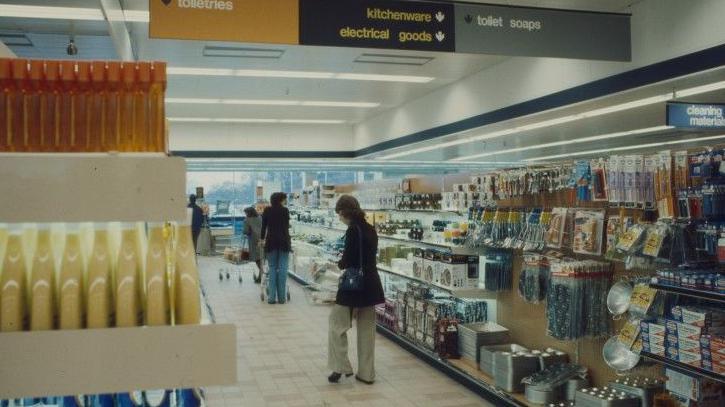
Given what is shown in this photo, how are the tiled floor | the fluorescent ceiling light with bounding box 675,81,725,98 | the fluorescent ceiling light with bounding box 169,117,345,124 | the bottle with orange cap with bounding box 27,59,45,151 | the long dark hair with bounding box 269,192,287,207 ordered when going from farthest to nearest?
the fluorescent ceiling light with bounding box 169,117,345,124 < the long dark hair with bounding box 269,192,287,207 < the fluorescent ceiling light with bounding box 675,81,725,98 < the tiled floor < the bottle with orange cap with bounding box 27,59,45,151

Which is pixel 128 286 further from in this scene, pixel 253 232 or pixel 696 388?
pixel 253 232

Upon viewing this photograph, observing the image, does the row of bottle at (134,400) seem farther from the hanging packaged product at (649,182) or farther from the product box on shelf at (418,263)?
the product box on shelf at (418,263)

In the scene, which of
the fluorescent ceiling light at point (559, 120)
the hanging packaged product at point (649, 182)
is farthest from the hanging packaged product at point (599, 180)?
the fluorescent ceiling light at point (559, 120)

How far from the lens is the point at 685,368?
3.80m

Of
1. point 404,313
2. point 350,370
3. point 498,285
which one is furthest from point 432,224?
point 350,370

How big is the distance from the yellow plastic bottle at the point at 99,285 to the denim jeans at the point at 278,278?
9.09m

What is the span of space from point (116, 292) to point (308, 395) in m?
4.44

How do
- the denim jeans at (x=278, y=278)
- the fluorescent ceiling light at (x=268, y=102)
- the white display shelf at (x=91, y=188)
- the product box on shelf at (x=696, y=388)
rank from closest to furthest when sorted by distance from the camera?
1. the white display shelf at (x=91, y=188)
2. the product box on shelf at (x=696, y=388)
3. the denim jeans at (x=278, y=278)
4. the fluorescent ceiling light at (x=268, y=102)

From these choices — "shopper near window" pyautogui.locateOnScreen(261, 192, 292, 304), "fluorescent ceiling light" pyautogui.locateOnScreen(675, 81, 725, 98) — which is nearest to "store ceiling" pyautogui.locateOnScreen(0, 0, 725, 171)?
"fluorescent ceiling light" pyautogui.locateOnScreen(675, 81, 725, 98)

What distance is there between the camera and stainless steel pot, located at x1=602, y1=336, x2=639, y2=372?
4.50 m

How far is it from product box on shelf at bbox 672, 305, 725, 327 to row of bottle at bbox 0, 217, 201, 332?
120 inches

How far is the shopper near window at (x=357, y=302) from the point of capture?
6.20 m

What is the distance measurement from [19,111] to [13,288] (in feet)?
1.63

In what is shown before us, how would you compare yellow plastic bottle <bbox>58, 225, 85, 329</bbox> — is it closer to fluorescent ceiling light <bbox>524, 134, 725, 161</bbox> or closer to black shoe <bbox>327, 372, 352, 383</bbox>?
black shoe <bbox>327, 372, 352, 383</bbox>
